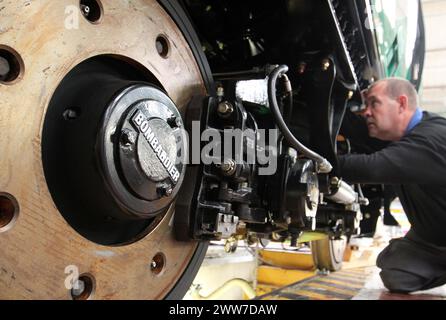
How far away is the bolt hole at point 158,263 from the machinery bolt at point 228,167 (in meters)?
0.17

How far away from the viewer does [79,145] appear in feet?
1.48

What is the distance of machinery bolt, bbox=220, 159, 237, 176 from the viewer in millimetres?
647

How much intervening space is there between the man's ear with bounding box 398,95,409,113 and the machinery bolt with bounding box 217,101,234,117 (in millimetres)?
1226

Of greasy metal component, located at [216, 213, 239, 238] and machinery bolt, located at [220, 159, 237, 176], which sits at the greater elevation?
machinery bolt, located at [220, 159, 237, 176]

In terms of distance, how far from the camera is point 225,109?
0.66 meters

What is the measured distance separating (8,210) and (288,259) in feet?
10.3

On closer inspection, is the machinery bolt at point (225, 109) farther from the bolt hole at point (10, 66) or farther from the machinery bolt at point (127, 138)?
the bolt hole at point (10, 66)

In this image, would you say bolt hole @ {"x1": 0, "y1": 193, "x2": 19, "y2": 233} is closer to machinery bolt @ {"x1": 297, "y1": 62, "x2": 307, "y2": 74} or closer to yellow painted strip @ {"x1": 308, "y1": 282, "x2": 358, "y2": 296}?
machinery bolt @ {"x1": 297, "y1": 62, "x2": 307, "y2": 74}

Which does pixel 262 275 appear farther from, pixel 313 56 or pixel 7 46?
pixel 7 46

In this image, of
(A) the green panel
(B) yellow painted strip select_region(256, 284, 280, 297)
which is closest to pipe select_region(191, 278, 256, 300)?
(B) yellow painted strip select_region(256, 284, 280, 297)

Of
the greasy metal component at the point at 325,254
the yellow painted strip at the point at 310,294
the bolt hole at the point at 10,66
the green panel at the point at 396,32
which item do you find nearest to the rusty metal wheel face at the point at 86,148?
the bolt hole at the point at 10,66

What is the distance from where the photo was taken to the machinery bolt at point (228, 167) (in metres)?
0.65

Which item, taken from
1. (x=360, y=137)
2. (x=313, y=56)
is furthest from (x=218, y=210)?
(x=360, y=137)

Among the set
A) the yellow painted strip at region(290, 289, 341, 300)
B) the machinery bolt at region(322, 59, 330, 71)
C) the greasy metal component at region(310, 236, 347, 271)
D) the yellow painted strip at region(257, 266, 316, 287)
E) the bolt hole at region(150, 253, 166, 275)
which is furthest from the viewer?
the yellow painted strip at region(257, 266, 316, 287)
